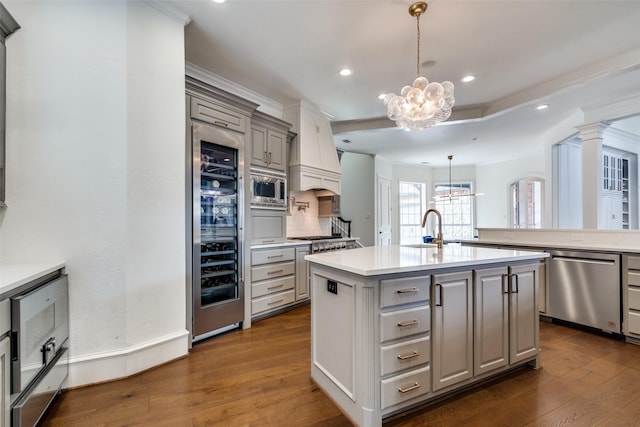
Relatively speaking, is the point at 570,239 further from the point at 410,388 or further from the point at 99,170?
the point at 99,170

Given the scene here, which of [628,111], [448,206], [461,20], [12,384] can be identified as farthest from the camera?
[448,206]

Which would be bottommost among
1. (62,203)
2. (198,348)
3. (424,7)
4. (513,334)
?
(198,348)

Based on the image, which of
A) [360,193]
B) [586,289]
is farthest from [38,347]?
[360,193]

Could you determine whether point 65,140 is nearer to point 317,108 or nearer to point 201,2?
point 201,2

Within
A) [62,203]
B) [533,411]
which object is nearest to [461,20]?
[533,411]

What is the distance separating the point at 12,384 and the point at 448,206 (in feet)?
32.2

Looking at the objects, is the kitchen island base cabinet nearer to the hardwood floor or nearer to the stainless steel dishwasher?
the hardwood floor

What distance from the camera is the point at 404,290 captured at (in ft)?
5.64

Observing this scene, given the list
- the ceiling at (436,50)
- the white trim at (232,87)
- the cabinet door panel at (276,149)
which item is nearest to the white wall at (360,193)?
the ceiling at (436,50)

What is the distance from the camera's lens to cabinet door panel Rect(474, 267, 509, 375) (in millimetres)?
2016

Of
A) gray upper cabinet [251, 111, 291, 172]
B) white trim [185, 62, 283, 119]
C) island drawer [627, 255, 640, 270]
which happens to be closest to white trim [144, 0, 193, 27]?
white trim [185, 62, 283, 119]

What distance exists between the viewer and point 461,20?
2.62 meters

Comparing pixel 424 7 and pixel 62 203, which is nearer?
pixel 62 203

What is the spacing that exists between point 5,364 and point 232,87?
3412mm
